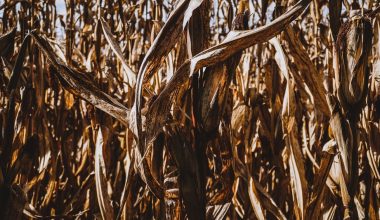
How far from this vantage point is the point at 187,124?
2.24 ft

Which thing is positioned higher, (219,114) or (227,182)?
(219,114)

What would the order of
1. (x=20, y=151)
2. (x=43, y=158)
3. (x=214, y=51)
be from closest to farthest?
(x=214, y=51), (x=20, y=151), (x=43, y=158)

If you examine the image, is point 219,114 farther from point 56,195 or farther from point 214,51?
point 56,195

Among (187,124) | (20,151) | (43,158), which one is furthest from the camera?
(43,158)

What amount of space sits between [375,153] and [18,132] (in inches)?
30.9

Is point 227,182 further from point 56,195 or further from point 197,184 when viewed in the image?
point 56,195

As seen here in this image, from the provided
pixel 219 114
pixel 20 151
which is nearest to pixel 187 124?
pixel 219 114

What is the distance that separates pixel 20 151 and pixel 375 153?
76 centimetres

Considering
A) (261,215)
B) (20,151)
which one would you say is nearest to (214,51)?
(261,215)

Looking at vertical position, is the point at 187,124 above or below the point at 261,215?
above

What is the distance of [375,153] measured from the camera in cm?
101

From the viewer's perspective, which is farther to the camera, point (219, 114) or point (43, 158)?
point (43, 158)

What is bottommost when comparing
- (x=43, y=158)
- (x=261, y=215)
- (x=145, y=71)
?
(x=261, y=215)

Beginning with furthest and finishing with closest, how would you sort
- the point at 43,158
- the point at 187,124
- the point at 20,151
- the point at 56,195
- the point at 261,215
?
the point at 56,195, the point at 43,158, the point at 20,151, the point at 261,215, the point at 187,124
